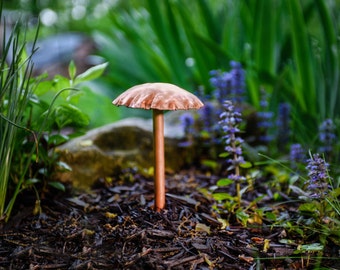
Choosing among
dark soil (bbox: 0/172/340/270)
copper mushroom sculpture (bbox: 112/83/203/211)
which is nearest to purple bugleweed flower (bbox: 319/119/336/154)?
dark soil (bbox: 0/172/340/270)

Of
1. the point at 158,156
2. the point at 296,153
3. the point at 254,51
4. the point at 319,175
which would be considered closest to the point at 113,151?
the point at 158,156

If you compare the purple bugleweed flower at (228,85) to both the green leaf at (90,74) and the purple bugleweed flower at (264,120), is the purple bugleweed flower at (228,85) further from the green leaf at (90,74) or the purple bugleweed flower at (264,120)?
the green leaf at (90,74)

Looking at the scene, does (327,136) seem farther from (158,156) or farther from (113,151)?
(113,151)

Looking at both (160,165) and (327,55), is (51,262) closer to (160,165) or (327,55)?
(160,165)

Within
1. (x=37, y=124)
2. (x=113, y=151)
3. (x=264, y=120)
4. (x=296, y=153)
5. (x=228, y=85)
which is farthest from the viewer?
(x=264, y=120)

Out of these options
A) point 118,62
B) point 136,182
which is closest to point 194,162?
point 136,182

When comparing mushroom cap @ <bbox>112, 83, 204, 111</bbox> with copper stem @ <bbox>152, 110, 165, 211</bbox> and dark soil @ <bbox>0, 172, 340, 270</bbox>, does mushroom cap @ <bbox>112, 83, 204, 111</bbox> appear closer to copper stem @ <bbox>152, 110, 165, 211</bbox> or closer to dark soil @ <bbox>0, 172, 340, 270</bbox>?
copper stem @ <bbox>152, 110, 165, 211</bbox>

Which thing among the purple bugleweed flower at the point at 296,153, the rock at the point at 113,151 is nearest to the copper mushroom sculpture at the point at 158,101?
the rock at the point at 113,151
